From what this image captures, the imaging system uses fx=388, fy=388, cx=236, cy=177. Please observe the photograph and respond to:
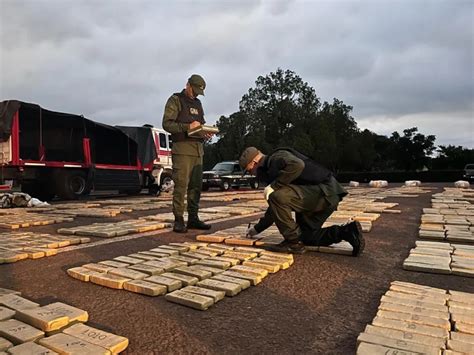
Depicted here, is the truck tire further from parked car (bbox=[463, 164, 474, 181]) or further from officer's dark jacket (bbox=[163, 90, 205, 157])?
parked car (bbox=[463, 164, 474, 181])

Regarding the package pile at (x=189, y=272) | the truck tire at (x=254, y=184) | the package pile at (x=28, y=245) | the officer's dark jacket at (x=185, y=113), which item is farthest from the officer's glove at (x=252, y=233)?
the truck tire at (x=254, y=184)

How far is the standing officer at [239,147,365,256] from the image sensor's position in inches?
151

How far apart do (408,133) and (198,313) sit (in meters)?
58.3

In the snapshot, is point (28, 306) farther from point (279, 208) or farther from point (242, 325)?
point (279, 208)

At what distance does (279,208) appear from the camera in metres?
3.88

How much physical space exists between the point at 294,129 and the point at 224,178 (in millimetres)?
21251

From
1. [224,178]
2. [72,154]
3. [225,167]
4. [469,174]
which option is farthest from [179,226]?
[469,174]

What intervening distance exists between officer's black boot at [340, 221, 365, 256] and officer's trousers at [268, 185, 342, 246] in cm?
9

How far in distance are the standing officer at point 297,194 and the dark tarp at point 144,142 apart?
11.8m

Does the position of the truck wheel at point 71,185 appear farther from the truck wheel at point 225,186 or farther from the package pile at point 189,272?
the package pile at point 189,272

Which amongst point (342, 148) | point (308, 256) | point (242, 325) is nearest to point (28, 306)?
point (242, 325)

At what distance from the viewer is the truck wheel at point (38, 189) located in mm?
12445

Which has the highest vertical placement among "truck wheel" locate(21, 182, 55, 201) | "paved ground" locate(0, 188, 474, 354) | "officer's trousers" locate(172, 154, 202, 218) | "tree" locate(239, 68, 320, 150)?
"tree" locate(239, 68, 320, 150)

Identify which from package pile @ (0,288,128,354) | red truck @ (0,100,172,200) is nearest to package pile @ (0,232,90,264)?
package pile @ (0,288,128,354)
